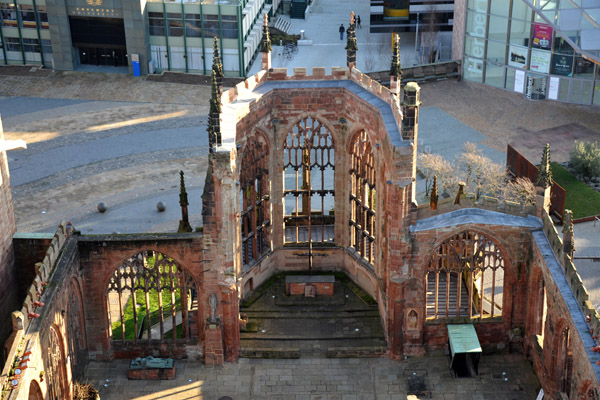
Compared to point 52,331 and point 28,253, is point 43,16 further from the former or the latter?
point 52,331

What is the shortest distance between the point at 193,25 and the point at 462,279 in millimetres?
58881

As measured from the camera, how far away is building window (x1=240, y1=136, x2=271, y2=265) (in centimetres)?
7069

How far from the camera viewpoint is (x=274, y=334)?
69500 millimetres

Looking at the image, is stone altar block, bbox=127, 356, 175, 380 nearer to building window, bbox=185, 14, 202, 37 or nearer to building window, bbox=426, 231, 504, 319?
building window, bbox=426, 231, 504, 319

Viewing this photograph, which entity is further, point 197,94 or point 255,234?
point 197,94

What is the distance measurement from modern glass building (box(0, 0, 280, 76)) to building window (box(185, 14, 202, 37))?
0.11 meters

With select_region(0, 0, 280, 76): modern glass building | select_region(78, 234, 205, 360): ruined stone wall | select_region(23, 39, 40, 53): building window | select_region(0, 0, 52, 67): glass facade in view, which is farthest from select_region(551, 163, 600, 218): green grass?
select_region(23, 39, 40, 53): building window

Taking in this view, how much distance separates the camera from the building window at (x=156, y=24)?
120m

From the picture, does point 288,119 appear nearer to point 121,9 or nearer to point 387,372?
point 387,372

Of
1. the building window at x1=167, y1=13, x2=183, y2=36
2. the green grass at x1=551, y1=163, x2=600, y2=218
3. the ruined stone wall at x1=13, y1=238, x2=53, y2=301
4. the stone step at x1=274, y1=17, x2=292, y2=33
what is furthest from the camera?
the stone step at x1=274, y1=17, x2=292, y2=33

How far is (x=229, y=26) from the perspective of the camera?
119m

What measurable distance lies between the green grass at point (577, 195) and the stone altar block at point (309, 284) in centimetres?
2599

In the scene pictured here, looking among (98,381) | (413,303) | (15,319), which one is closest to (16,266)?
(98,381)

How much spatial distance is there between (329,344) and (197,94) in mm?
53822
